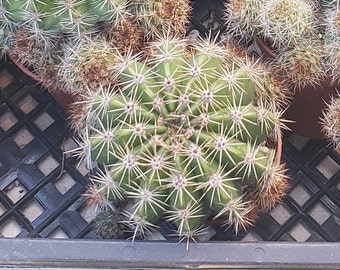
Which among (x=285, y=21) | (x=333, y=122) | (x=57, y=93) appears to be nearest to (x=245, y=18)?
(x=285, y=21)

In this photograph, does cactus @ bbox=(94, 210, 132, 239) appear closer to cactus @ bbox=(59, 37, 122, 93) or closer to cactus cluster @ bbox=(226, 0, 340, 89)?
cactus @ bbox=(59, 37, 122, 93)

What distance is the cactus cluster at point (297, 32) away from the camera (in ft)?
3.09

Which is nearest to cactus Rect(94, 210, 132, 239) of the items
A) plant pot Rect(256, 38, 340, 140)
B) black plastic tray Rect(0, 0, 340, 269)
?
black plastic tray Rect(0, 0, 340, 269)

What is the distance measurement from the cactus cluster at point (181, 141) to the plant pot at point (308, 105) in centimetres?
18

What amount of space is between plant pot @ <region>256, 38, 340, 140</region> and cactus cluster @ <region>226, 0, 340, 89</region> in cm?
4

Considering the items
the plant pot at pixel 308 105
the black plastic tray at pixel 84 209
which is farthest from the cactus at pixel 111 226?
the plant pot at pixel 308 105

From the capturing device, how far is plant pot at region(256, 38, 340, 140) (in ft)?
3.38

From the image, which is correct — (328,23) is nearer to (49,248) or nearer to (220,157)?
(220,157)

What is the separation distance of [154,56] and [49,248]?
0.95ft

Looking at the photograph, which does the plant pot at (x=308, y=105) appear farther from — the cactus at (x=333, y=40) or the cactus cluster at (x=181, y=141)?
the cactus cluster at (x=181, y=141)

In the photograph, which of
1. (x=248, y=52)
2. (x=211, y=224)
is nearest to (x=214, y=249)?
(x=211, y=224)

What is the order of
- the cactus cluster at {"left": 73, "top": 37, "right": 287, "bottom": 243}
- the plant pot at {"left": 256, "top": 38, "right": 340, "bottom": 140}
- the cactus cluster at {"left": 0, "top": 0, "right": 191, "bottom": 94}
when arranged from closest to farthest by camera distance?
the cactus cluster at {"left": 73, "top": 37, "right": 287, "bottom": 243}
the cactus cluster at {"left": 0, "top": 0, "right": 191, "bottom": 94}
the plant pot at {"left": 256, "top": 38, "right": 340, "bottom": 140}

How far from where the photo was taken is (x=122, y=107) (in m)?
0.83

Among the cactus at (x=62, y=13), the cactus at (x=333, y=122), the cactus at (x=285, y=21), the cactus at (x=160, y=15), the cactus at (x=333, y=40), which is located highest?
the cactus at (x=62, y=13)
